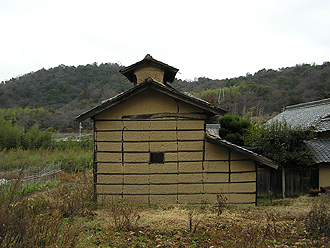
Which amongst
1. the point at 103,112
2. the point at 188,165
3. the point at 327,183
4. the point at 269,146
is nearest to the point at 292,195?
the point at 327,183

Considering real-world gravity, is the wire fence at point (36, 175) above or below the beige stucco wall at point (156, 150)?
below

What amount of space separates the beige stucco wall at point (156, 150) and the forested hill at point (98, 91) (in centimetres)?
2979

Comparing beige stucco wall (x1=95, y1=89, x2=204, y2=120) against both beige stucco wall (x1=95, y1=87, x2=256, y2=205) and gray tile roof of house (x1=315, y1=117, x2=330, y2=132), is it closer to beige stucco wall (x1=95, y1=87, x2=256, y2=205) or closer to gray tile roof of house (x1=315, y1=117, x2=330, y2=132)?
beige stucco wall (x1=95, y1=87, x2=256, y2=205)

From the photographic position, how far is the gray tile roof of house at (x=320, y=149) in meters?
15.2

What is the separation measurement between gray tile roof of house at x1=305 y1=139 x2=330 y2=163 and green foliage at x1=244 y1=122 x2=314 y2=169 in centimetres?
71

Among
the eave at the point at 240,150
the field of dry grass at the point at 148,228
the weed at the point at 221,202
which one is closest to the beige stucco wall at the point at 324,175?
the eave at the point at 240,150

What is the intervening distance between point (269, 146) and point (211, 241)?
10703 millimetres

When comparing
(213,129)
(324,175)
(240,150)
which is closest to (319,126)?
(324,175)

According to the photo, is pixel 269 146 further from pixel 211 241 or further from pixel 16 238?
pixel 16 238

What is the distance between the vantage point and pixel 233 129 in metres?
22.4

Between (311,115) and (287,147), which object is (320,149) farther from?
(311,115)

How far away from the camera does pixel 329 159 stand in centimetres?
1510

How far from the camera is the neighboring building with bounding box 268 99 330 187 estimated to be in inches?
608

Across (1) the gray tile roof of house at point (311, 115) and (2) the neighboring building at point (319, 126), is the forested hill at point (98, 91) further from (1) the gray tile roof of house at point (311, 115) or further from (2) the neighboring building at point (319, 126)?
(2) the neighboring building at point (319, 126)
